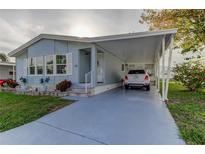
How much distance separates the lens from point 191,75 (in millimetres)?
11094

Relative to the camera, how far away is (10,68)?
21.3 metres

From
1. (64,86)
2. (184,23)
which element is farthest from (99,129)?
(184,23)

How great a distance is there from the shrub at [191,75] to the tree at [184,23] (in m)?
3.07

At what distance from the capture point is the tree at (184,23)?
1202 centimetres

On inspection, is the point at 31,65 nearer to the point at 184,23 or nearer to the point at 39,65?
the point at 39,65

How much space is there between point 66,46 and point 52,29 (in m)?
2.11

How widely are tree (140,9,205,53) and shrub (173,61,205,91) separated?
121 inches

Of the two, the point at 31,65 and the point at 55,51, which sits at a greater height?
the point at 55,51

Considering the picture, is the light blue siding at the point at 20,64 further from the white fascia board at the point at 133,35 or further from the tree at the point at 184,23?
the tree at the point at 184,23

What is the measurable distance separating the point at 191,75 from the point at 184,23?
481 centimetres

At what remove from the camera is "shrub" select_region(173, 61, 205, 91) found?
10.9 metres

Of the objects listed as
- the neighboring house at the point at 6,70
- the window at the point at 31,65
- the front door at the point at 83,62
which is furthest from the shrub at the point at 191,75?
the neighboring house at the point at 6,70

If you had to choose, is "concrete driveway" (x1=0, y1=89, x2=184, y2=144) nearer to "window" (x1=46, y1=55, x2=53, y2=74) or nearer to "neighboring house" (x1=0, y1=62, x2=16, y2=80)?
"window" (x1=46, y1=55, x2=53, y2=74)

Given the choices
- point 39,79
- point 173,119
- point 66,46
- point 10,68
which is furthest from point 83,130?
point 10,68
